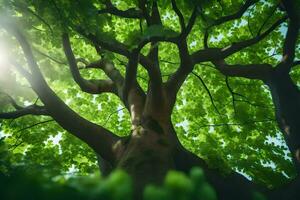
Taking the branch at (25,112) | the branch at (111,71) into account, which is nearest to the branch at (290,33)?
the branch at (111,71)

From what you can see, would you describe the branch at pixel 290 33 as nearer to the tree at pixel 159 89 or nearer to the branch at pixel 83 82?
the tree at pixel 159 89

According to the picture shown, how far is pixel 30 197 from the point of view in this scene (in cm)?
104

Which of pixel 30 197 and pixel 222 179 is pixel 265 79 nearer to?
pixel 222 179

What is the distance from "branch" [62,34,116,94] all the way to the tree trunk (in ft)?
14.6

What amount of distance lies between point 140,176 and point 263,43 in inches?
343

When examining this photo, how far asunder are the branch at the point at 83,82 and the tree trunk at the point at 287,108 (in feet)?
14.6

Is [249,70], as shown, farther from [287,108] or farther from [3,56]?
[3,56]

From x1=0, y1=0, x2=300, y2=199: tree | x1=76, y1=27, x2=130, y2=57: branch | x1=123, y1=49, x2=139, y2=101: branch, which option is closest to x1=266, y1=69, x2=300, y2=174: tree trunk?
x1=0, y1=0, x2=300, y2=199: tree

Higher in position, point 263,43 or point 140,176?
point 263,43

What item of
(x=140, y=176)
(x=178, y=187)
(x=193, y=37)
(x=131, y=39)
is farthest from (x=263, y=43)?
(x=178, y=187)

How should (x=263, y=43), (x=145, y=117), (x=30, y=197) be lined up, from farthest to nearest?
(x=263, y=43)
(x=145, y=117)
(x=30, y=197)

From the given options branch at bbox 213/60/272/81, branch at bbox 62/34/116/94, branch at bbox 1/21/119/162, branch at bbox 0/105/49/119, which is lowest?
branch at bbox 1/21/119/162

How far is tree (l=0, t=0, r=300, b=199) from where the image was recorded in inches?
239

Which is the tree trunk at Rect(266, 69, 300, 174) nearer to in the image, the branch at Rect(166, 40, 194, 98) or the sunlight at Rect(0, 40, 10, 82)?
the branch at Rect(166, 40, 194, 98)
